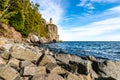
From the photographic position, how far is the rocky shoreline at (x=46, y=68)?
42.9ft

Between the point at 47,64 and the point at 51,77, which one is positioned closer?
the point at 51,77

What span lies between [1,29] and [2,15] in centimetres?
360

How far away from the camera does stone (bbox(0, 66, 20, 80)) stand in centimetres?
1273

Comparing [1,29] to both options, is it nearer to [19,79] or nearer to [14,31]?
[14,31]

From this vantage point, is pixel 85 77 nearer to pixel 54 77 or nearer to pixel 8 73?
pixel 54 77

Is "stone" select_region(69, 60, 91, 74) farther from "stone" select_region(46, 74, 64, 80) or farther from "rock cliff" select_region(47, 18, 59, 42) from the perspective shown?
"rock cliff" select_region(47, 18, 59, 42)

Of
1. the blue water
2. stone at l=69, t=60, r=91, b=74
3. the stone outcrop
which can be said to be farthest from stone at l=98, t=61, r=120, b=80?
the stone outcrop

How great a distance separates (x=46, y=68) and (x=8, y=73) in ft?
7.93

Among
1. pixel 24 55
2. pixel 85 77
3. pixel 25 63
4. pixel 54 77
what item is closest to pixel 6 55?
pixel 24 55

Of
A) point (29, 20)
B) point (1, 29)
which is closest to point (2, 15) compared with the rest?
point (1, 29)

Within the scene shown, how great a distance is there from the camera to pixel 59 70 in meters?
14.3

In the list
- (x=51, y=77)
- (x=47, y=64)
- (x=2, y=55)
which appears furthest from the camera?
(x=2, y=55)

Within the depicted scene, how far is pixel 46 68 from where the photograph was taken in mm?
14211

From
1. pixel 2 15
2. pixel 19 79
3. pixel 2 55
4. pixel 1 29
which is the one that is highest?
pixel 2 15
